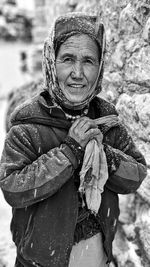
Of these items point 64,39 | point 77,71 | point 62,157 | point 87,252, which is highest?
point 64,39

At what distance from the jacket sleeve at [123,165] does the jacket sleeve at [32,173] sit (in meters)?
0.22

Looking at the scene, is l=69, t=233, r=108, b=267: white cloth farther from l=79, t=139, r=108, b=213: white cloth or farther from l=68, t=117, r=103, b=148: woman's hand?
l=68, t=117, r=103, b=148: woman's hand

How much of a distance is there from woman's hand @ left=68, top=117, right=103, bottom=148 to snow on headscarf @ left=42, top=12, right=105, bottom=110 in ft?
0.30

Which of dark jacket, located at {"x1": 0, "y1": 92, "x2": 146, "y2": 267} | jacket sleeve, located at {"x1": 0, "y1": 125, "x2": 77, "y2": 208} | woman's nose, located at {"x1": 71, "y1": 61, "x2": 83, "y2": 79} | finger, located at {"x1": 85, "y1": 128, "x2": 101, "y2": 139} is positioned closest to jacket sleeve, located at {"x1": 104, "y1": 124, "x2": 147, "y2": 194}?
dark jacket, located at {"x1": 0, "y1": 92, "x2": 146, "y2": 267}

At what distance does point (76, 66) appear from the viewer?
1384 mm

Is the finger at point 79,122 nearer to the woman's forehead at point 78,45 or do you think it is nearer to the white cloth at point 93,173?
the white cloth at point 93,173

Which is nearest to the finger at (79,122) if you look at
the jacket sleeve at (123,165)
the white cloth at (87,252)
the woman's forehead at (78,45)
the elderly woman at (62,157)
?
the elderly woman at (62,157)

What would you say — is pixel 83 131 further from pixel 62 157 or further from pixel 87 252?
pixel 87 252

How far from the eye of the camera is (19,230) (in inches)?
59.4

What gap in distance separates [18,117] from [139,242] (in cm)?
122

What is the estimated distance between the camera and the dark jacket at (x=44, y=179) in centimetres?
132

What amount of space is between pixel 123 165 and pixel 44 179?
37 cm

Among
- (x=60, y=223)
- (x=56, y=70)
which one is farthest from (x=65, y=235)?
(x=56, y=70)

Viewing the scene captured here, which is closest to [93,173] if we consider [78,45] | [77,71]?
[77,71]
